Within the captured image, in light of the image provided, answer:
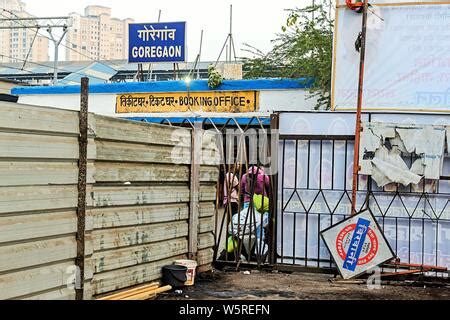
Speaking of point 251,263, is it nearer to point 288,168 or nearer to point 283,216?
point 283,216

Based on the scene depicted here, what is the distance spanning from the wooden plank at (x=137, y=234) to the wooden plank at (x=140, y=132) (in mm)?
937

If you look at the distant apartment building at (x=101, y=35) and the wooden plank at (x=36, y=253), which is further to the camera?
the distant apartment building at (x=101, y=35)

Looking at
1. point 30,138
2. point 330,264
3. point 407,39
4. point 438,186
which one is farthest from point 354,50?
point 30,138

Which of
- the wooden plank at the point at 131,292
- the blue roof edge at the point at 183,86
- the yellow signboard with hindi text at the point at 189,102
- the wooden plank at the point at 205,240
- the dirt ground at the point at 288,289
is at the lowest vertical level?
the dirt ground at the point at 288,289

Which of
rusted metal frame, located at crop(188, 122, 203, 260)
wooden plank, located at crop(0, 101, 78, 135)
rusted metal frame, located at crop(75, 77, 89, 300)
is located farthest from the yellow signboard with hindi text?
wooden plank, located at crop(0, 101, 78, 135)

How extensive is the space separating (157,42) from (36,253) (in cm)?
1173

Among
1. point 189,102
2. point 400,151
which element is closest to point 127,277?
point 400,151

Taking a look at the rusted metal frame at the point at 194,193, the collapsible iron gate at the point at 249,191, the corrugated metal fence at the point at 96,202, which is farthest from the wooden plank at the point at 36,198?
the collapsible iron gate at the point at 249,191

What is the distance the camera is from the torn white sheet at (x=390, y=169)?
760cm

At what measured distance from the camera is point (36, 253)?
454 centimetres

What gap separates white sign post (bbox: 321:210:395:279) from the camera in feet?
24.2

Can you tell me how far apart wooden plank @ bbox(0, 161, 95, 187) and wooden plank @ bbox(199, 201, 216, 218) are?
2.59 meters

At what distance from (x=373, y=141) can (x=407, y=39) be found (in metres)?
2.04

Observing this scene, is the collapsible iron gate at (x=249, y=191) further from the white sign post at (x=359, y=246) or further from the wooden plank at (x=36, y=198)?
the wooden plank at (x=36, y=198)
